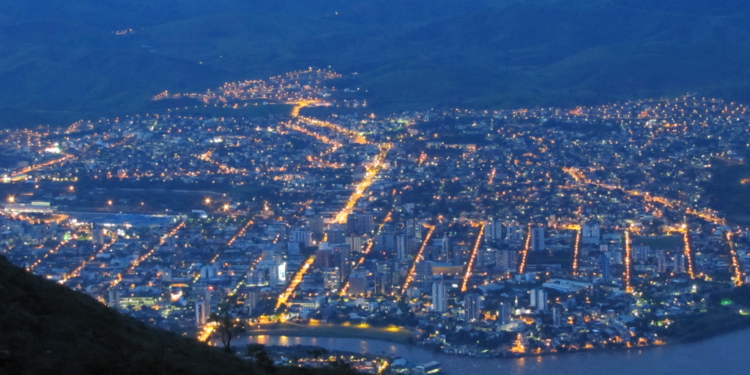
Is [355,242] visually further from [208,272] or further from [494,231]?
[208,272]

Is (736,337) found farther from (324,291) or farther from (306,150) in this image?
(306,150)

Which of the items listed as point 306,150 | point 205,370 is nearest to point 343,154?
point 306,150

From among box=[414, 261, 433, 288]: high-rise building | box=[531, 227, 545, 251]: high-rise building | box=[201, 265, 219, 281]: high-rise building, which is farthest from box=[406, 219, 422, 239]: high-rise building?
box=[201, 265, 219, 281]: high-rise building

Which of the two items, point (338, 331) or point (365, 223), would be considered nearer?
point (338, 331)

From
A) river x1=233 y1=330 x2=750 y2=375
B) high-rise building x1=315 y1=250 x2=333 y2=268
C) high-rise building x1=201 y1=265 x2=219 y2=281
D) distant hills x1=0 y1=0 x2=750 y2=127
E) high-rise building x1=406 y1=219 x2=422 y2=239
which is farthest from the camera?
distant hills x1=0 y1=0 x2=750 y2=127

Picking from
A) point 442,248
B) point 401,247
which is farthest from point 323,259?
point 442,248

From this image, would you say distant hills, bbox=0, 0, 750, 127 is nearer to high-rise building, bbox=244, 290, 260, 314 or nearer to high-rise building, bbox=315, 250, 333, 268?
high-rise building, bbox=315, 250, 333, 268

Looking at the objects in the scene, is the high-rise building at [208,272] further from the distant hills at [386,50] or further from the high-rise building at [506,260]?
the distant hills at [386,50]
